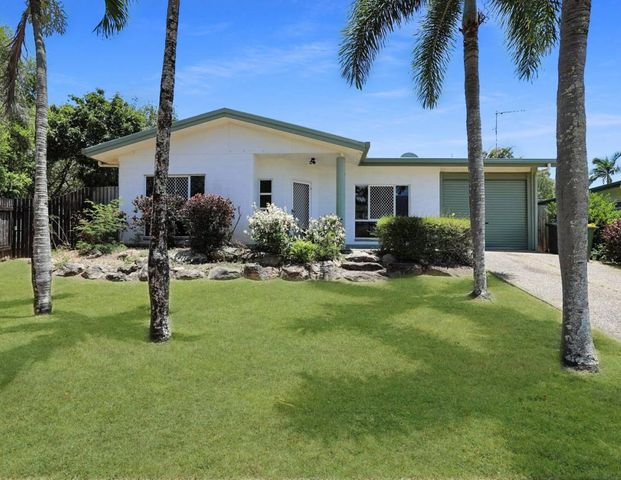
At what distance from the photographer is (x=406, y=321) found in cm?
664

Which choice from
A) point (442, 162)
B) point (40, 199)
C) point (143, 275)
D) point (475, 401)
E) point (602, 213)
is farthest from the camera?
point (442, 162)

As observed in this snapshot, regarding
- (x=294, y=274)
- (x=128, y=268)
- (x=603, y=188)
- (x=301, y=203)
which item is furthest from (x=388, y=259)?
(x=603, y=188)

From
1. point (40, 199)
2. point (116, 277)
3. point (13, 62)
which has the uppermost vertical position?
point (13, 62)

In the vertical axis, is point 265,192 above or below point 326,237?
above

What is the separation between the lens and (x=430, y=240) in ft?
36.9

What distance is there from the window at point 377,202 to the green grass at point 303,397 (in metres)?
9.37

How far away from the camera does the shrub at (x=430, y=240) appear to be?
1124 centimetres

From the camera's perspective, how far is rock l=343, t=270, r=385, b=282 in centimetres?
1030

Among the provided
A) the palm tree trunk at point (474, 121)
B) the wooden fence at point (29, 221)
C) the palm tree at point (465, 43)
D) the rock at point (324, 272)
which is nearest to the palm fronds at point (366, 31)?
the palm tree at point (465, 43)

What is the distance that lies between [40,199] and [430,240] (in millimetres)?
8563

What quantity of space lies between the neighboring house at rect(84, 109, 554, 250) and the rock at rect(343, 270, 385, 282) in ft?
13.1

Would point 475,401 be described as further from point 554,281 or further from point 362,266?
point 554,281

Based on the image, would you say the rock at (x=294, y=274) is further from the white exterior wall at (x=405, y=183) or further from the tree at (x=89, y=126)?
the tree at (x=89, y=126)

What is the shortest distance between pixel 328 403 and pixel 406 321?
303 cm
